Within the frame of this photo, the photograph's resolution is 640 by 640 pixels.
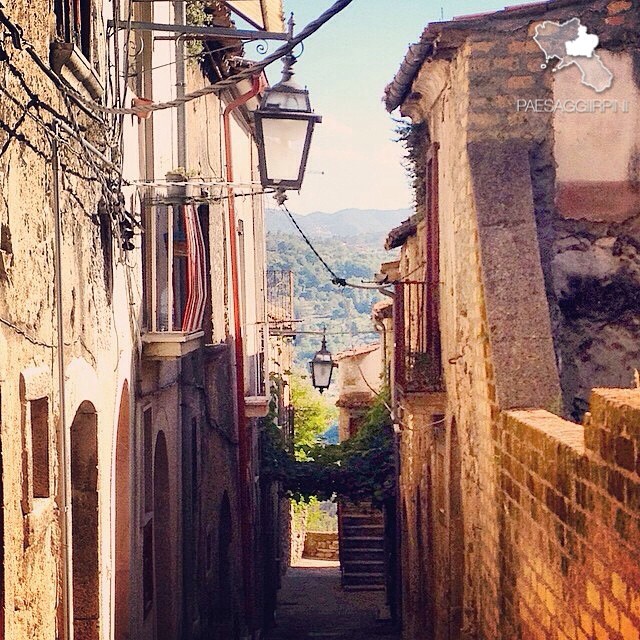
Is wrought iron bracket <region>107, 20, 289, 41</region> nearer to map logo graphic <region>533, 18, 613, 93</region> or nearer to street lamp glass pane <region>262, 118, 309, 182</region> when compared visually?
street lamp glass pane <region>262, 118, 309, 182</region>

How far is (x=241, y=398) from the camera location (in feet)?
45.8

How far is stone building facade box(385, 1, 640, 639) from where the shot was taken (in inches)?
Answer: 261

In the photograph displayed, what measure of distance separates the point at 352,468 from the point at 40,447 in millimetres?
11327

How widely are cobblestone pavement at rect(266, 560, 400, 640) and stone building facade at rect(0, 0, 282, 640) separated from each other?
6.21ft

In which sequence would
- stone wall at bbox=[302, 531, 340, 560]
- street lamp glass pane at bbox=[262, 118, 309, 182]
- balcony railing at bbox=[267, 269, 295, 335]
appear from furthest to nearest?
stone wall at bbox=[302, 531, 340, 560], balcony railing at bbox=[267, 269, 295, 335], street lamp glass pane at bbox=[262, 118, 309, 182]

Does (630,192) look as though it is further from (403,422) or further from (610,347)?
(403,422)

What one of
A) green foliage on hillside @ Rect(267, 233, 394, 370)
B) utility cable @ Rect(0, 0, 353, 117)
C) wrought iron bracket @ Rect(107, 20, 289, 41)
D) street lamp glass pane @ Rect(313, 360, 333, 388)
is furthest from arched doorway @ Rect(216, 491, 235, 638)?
green foliage on hillside @ Rect(267, 233, 394, 370)

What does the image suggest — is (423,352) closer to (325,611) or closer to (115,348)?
(115,348)

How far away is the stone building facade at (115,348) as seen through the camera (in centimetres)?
478

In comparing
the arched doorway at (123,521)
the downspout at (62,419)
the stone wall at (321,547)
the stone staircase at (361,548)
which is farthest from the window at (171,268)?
the stone wall at (321,547)

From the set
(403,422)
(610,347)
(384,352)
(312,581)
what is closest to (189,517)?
(403,422)

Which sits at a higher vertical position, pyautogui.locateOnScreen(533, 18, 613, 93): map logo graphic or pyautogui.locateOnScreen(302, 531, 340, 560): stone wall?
pyautogui.locateOnScreen(533, 18, 613, 93): map logo graphic

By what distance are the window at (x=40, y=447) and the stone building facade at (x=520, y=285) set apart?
2.81 m

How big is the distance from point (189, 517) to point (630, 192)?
5703mm
